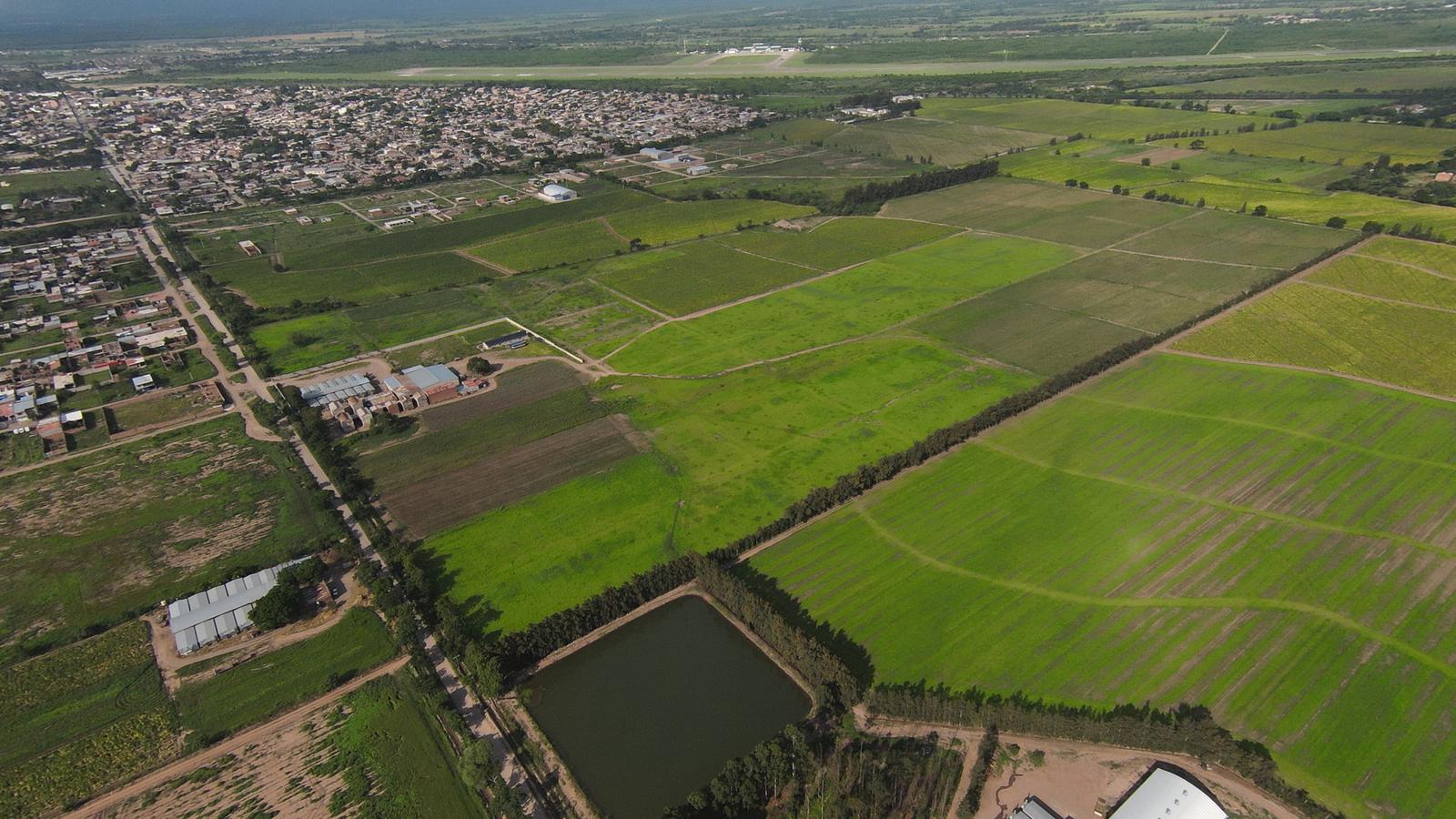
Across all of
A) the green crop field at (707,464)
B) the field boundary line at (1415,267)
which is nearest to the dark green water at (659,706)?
the green crop field at (707,464)

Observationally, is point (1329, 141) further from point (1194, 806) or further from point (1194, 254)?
point (1194, 806)

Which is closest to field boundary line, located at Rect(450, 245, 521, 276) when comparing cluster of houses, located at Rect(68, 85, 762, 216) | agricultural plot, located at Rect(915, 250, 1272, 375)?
cluster of houses, located at Rect(68, 85, 762, 216)

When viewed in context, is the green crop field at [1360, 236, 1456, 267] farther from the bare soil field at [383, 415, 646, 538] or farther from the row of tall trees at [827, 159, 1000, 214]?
the bare soil field at [383, 415, 646, 538]

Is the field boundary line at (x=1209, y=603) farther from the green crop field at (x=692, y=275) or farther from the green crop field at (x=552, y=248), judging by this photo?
the green crop field at (x=552, y=248)

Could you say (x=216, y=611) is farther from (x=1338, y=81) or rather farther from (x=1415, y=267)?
(x=1338, y=81)

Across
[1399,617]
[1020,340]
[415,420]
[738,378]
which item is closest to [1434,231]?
[1020,340]

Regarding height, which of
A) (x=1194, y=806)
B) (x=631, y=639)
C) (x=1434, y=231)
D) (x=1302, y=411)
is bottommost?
(x=631, y=639)

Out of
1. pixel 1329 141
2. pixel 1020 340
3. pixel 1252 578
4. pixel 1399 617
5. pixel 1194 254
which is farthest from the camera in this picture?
pixel 1329 141
